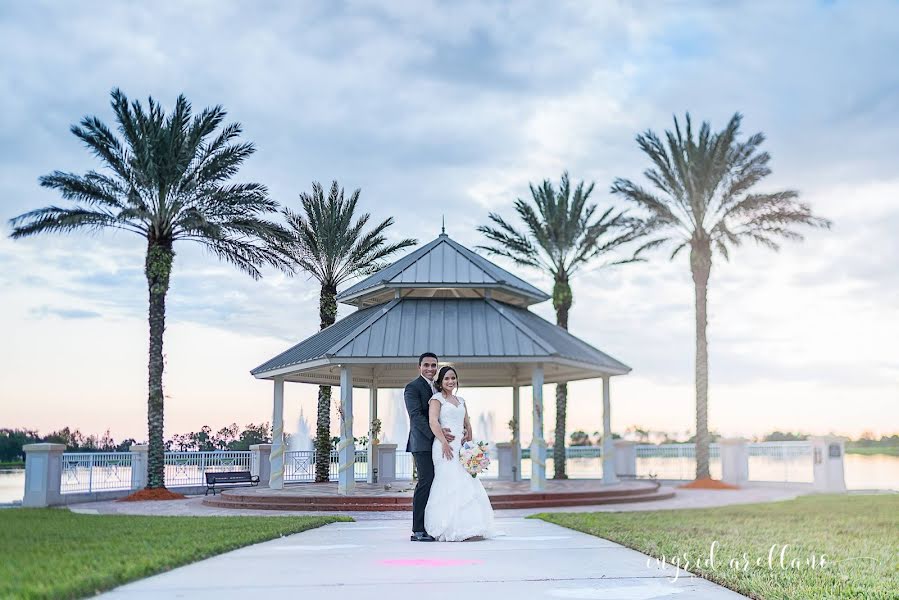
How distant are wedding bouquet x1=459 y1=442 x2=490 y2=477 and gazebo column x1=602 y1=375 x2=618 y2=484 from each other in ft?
47.2

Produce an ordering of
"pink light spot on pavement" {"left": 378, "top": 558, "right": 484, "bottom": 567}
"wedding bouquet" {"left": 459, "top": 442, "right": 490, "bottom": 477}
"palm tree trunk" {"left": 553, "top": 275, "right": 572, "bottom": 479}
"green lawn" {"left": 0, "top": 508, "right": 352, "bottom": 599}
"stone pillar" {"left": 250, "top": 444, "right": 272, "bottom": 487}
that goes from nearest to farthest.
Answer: "green lawn" {"left": 0, "top": 508, "right": 352, "bottom": 599}
"pink light spot on pavement" {"left": 378, "top": 558, "right": 484, "bottom": 567}
"wedding bouquet" {"left": 459, "top": 442, "right": 490, "bottom": 477}
"stone pillar" {"left": 250, "top": 444, "right": 272, "bottom": 487}
"palm tree trunk" {"left": 553, "top": 275, "right": 572, "bottom": 479}

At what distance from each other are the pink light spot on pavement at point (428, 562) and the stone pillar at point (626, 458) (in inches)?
971

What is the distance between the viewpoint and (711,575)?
779 centimetres

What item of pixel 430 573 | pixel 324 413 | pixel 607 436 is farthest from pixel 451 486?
pixel 324 413

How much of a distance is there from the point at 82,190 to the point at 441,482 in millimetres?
19689

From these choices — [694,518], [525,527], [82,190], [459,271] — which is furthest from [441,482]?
[82,190]

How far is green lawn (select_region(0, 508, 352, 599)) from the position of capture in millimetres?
7148

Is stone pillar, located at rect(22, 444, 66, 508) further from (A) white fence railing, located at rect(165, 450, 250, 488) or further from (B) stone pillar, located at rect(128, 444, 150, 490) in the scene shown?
(A) white fence railing, located at rect(165, 450, 250, 488)

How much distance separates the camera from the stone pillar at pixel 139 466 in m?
26.5

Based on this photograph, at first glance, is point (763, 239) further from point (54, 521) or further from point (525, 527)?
point (54, 521)

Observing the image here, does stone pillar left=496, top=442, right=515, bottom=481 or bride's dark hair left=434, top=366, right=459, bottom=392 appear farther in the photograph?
stone pillar left=496, top=442, right=515, bottom=481

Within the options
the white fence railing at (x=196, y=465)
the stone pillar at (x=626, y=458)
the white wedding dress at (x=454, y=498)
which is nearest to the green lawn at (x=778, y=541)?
the white wedding dress at (x=454, y=498)

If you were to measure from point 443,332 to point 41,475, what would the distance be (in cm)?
1072

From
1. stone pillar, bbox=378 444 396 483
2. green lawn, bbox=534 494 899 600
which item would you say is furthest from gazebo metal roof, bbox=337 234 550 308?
green lawn, bbox=534 494 899 600
